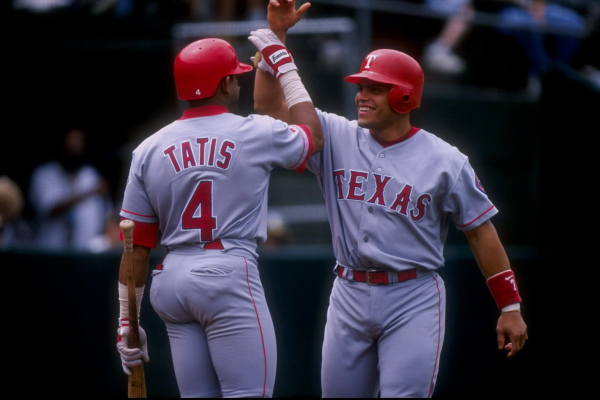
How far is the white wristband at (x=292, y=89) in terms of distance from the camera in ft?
12.4

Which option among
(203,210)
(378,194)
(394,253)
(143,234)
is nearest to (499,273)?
(394,253)

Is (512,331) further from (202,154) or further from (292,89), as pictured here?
(202,154)

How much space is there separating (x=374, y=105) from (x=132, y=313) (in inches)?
58.4

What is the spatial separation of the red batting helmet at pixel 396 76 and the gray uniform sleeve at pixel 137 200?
1.08m

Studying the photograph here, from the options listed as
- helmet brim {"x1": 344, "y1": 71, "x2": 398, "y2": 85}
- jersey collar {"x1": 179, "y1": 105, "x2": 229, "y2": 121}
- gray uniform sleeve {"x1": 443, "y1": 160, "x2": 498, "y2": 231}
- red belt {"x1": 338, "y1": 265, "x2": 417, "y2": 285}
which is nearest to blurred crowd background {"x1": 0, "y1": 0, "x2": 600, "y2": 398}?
red belt {"x1": 338, "y1": 265, "x2": 417, "y2": 285}

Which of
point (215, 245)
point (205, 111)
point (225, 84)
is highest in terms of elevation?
point (225, 84)

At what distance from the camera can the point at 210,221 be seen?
11.3ft

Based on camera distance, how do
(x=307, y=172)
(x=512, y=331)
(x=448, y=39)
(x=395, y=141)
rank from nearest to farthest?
(x=512, y=331) < (x=395, y=141) < (x=307, y=172) < (x=448, y=39)

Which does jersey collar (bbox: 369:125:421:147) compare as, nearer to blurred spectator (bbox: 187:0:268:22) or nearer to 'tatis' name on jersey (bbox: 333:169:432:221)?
'tatis' name on jersey (bbox: 333:169:432:221)

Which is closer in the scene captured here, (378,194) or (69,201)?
(378,194)

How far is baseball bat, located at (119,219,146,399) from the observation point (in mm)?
3344

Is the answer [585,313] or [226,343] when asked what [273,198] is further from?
[226,343]

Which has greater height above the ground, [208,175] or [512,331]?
[208,175]

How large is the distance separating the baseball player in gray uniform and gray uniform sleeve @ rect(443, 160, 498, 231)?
766mm
